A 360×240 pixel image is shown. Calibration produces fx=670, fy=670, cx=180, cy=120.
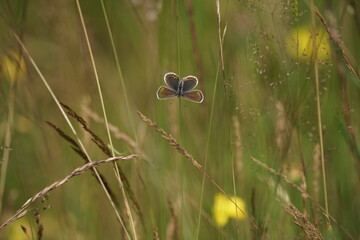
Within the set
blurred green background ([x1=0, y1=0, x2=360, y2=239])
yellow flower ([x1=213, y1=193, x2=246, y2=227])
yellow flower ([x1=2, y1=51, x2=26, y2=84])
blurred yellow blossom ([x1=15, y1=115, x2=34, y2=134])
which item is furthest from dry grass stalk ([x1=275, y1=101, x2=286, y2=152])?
blurred yellow blossom ([x1=15, y1=115, x2=34, y2=134])

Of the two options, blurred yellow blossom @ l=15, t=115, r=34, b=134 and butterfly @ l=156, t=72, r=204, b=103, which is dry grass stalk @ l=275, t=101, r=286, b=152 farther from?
blurred yellow blossom @ l=15, t=115, r=34, b=134

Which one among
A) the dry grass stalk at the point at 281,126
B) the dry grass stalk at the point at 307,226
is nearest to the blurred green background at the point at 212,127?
the dry grass stalk at the point at 281,126

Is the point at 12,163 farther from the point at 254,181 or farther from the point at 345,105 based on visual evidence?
the point at 345,105

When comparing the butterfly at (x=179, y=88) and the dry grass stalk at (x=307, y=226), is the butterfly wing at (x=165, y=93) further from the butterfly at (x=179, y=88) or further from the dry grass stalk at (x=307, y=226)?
the dry grass stalk at (x=307, y=226)

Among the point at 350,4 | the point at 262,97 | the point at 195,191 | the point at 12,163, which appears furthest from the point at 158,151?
the point at 12,163

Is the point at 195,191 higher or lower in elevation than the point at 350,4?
lower

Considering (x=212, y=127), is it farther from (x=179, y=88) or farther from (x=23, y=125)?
(x=23, y=125)

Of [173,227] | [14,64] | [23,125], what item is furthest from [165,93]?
[23,125]

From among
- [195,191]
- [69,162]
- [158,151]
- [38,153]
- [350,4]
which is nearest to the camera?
[350,4]
